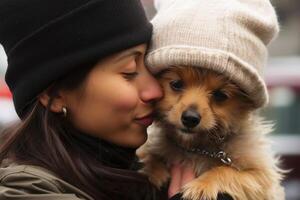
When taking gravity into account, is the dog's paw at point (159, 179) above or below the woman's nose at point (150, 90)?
below

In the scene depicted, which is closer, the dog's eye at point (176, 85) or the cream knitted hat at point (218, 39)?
the cream knitted hat at point (218, 39)

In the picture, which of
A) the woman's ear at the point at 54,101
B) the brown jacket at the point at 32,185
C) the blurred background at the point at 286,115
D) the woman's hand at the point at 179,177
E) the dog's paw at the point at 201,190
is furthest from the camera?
the blurred background at the point at 286,115

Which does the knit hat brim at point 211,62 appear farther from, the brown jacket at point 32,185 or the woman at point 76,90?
the brown jacket at point 32,185

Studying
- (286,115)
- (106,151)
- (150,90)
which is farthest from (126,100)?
(286,115)

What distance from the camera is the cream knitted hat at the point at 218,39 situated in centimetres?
303

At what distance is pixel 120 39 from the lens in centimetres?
297

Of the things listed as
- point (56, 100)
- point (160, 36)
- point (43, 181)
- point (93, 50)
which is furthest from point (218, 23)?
point (43, 181)

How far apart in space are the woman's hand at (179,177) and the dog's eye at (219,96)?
36cm

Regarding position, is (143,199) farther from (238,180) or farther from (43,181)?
(43,181)

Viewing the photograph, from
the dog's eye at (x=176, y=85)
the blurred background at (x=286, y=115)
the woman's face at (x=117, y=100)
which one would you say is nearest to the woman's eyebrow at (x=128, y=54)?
the woman's face at (x=117, y=100)

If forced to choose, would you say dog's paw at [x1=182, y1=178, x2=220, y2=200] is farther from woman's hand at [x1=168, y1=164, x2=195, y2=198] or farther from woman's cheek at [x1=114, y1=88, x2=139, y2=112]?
woman's cheek at [x1=114, y1=88, x2=139, y2=112]

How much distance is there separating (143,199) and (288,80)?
5147 millimetres

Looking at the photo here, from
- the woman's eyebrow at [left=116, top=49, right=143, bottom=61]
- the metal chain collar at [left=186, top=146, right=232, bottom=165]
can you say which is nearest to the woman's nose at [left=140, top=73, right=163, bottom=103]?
the woman's eyebrow at [left=116, top=49, right=143, bottom=61]

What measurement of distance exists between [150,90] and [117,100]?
201 mm
